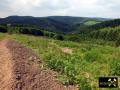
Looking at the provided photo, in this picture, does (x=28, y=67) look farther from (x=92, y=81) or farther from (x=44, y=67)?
(x=92, y=81)

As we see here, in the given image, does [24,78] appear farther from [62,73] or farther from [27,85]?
[62,73]

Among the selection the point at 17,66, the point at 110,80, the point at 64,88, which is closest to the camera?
the point at 110,80

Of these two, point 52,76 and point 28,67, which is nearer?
point 52,76

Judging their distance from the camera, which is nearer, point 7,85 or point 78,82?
point 7,85

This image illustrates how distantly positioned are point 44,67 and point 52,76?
2.00 m

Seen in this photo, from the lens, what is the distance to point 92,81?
44.5ft

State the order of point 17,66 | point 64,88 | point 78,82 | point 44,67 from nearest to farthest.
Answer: point 64,88 → point 78,82 → point 17,66 → point 44,67

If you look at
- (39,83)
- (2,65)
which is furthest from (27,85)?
(2,65)

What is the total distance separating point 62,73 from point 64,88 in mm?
2619

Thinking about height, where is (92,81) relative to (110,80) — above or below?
below

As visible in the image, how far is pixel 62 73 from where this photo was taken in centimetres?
1445

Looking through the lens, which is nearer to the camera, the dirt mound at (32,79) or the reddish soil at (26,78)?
the reddish soil at (26,78)

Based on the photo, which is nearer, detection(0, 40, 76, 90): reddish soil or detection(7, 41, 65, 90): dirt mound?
detection(0, 40, 76, 90): reddish soil

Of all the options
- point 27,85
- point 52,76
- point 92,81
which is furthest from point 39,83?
point 92,81
